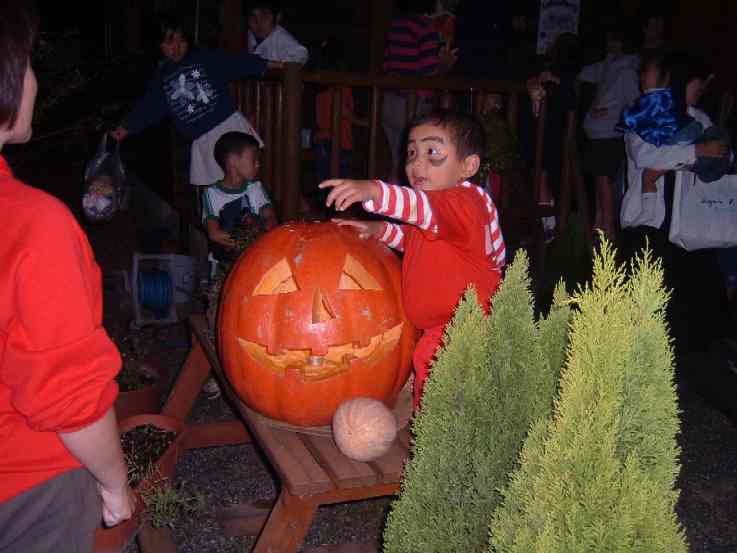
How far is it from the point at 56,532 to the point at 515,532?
0.99 meters

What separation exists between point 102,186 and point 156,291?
861mm

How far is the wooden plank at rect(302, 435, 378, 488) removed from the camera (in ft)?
6.49

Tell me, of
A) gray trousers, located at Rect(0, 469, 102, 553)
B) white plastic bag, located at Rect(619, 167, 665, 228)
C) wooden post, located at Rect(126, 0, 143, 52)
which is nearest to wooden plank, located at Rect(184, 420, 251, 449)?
gray trousers, located at Rect(0, 469, 102, 553)

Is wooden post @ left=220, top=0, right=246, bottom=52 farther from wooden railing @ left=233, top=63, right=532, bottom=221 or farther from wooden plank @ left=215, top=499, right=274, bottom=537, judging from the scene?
wooden plank @ left=215, top=499, right=274, bottom=537

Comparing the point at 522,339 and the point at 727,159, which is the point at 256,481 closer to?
the point at 522,339

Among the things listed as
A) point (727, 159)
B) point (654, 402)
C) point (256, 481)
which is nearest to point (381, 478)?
point (654, 402)

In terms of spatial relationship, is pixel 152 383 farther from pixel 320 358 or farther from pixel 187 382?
pixel 320 358

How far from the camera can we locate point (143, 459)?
2748 mm

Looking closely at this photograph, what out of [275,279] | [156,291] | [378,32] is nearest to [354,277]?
[275,279]

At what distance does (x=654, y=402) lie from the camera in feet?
3.58

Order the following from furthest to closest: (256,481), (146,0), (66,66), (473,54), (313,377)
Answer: (146,0)
(473,54)
(66,66)
(256,481)
(313,377)

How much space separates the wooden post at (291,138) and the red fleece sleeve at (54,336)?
8.90 ft

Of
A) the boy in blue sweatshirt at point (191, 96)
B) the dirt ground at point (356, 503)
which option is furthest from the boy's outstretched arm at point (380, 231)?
the boy in blue sweatshirt at point (191, 96)

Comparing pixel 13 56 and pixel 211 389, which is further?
pixel 211 389
